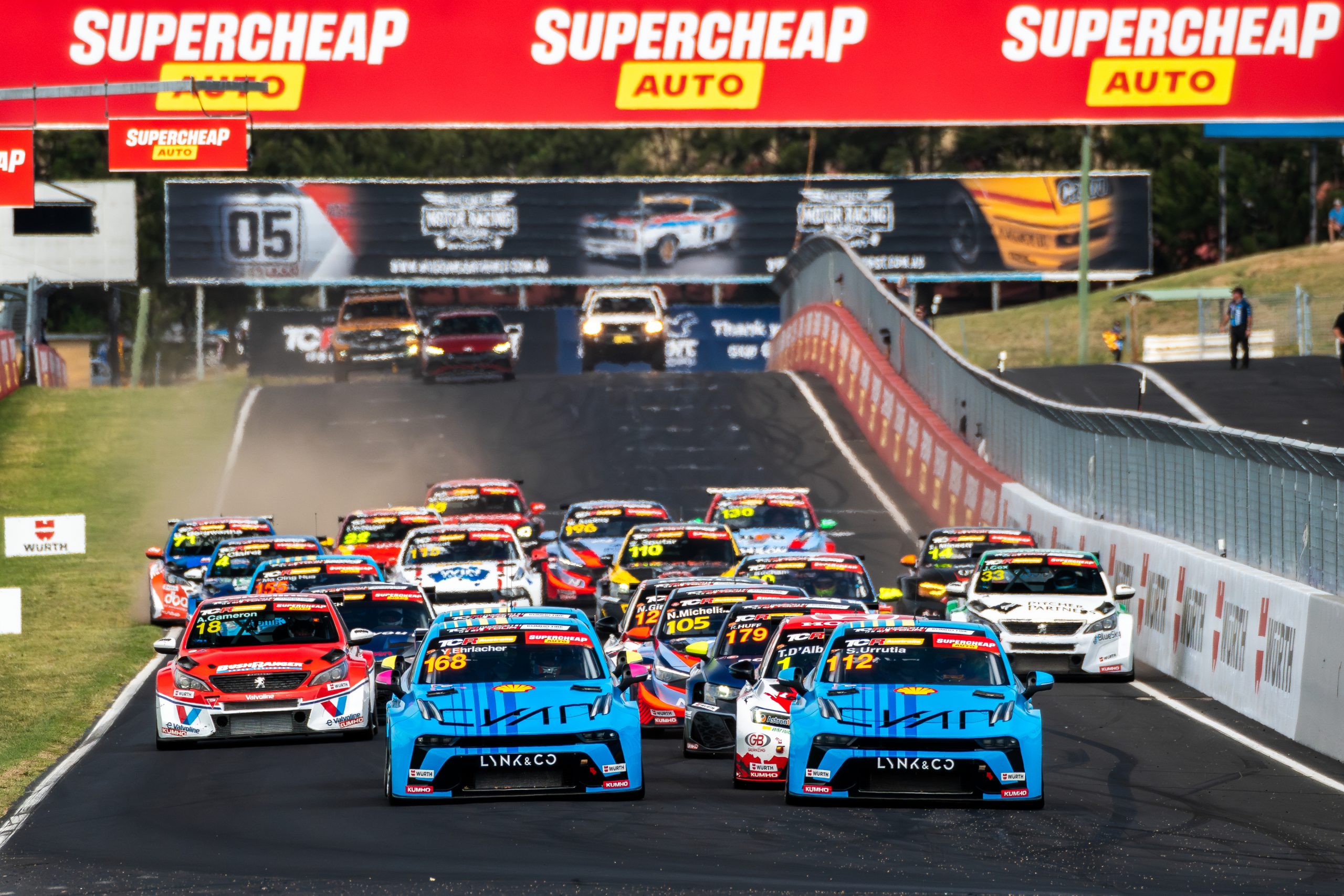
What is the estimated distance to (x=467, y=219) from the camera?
65812 mm

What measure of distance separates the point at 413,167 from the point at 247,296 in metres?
10.1

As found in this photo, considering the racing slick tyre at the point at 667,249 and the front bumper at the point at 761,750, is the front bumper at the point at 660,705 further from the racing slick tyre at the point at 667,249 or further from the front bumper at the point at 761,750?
the racing slick tyre at the point at 667,249

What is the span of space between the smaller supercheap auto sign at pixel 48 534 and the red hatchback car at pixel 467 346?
2224 centimetres

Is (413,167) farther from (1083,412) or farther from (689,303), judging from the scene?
(1083,412)

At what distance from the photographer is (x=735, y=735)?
14.9 m

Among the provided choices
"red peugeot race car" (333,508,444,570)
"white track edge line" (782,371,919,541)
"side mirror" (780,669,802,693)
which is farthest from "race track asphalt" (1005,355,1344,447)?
"side mirror" (780,669,802,693)

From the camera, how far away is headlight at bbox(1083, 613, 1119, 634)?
20781mm

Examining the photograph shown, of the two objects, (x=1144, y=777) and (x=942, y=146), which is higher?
(x=942, y=146)

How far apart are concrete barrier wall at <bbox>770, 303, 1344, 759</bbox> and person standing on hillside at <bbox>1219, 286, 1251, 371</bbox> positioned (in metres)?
8.40

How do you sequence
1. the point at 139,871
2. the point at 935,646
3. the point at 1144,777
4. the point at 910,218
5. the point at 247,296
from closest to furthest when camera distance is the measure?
the point at 139,871
the point at 935,646
the point at 1144,777
the point at 910,218
the point at 247,296

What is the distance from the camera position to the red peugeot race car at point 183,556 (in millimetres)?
26703

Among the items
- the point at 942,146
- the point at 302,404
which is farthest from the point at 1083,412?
the point at 942,146

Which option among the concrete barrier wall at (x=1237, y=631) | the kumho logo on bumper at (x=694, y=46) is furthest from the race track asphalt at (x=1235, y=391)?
the concrete barrier wall at (x=1237, y=631)

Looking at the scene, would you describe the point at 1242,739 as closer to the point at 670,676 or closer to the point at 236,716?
the point at 670,676
